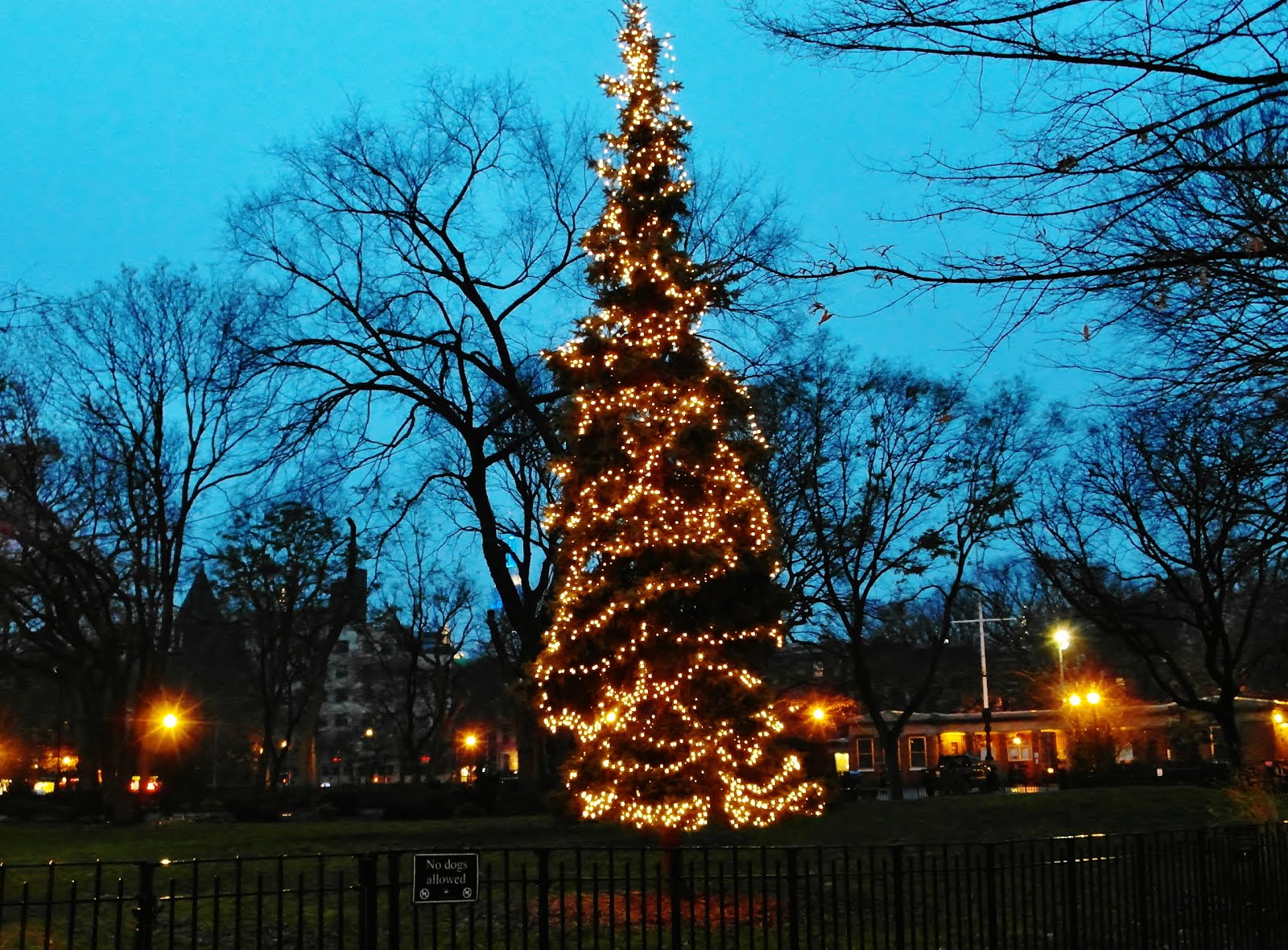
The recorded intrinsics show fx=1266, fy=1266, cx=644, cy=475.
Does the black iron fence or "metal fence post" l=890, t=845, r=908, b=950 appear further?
"metal fence post" l=890, t=845, r=908, b=950

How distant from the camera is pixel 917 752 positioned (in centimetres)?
6394

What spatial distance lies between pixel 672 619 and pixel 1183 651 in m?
55.7

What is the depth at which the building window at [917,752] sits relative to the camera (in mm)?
63156

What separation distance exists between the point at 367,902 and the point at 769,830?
18.8 meters

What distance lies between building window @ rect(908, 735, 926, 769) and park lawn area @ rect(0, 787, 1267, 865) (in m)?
33.3

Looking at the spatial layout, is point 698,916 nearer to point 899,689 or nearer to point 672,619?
point 672,619

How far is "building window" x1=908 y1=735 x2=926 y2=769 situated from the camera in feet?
207

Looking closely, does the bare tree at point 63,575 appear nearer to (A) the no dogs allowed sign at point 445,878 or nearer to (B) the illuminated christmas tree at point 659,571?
(B) the illuminated christmas tree at point 659,571

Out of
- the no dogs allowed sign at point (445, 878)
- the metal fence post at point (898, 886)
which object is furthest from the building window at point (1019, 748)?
the no dogs allowed sign at point (445, 878)

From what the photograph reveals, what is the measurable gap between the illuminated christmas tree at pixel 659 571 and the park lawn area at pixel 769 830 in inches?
200

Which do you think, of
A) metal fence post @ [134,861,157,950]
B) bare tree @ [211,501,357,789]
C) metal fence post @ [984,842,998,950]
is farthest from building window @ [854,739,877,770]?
metal fence post @ [134,861,157,950]

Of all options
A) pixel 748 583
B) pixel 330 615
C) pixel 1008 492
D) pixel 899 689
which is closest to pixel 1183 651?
pixel 899 689

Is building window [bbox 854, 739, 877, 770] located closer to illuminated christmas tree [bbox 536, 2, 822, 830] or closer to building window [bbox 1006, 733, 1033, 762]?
building window [bbox 1006, 733, 1033, 762]

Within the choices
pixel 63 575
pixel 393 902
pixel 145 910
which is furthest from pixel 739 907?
pixel 63 575
